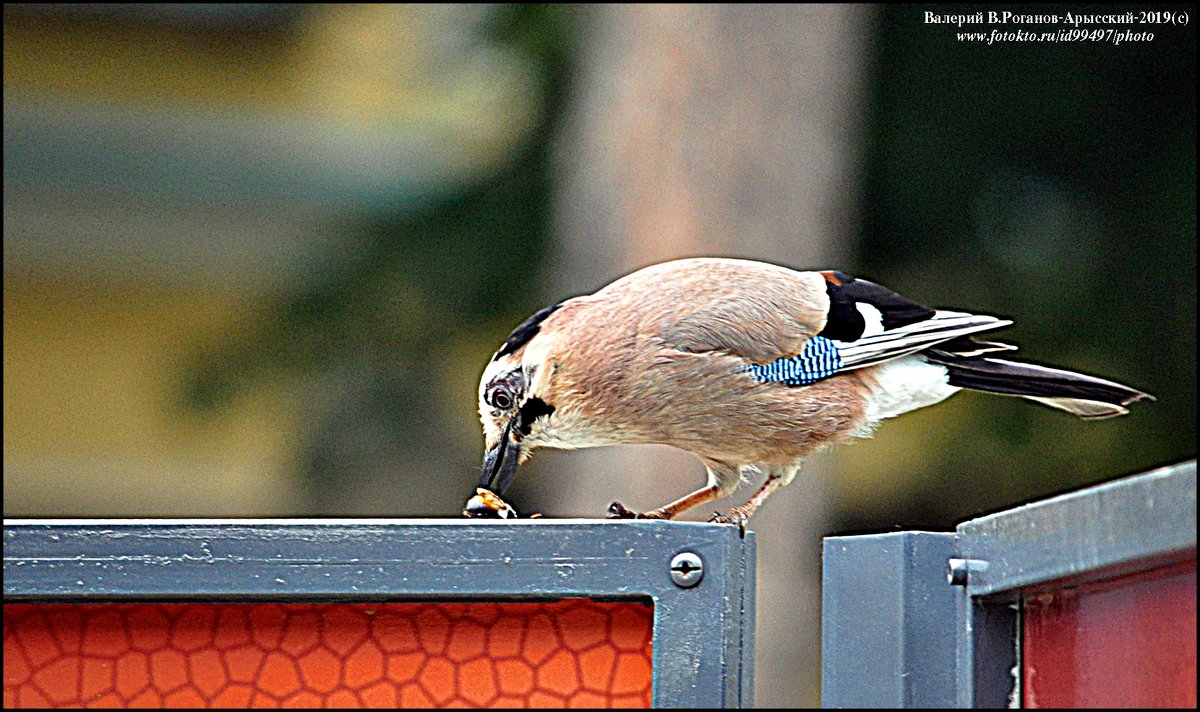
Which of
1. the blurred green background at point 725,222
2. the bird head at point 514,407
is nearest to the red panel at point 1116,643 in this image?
the bird head at point 514,407

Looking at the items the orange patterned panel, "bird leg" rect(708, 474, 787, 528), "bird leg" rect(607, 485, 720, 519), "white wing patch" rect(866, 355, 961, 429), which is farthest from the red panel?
"white wing patch" rect(866, 355, 961, 429)

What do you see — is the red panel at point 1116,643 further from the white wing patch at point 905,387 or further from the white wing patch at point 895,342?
the white wing patch at point 905,387

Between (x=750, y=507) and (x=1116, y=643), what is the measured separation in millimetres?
2288

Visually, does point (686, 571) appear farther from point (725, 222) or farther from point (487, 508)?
point (725, 222)

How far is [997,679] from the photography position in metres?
1.72

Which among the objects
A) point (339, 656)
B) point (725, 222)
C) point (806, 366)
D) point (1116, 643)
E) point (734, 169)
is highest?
point (734, 169)

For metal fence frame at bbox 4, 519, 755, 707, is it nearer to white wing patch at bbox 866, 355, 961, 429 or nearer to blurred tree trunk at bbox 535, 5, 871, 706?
white wing patch at bbox 866, 355, 961, 429

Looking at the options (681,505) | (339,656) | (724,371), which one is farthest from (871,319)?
(339,656)

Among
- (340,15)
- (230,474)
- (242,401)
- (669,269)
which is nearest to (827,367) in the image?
(669,269)

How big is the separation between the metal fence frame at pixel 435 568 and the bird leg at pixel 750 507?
5.31 ft

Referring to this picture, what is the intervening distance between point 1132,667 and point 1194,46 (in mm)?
6325

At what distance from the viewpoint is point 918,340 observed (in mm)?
3736

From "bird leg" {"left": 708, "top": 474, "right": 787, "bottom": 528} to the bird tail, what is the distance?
1.65ft

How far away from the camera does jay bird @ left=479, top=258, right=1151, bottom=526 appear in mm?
3533
